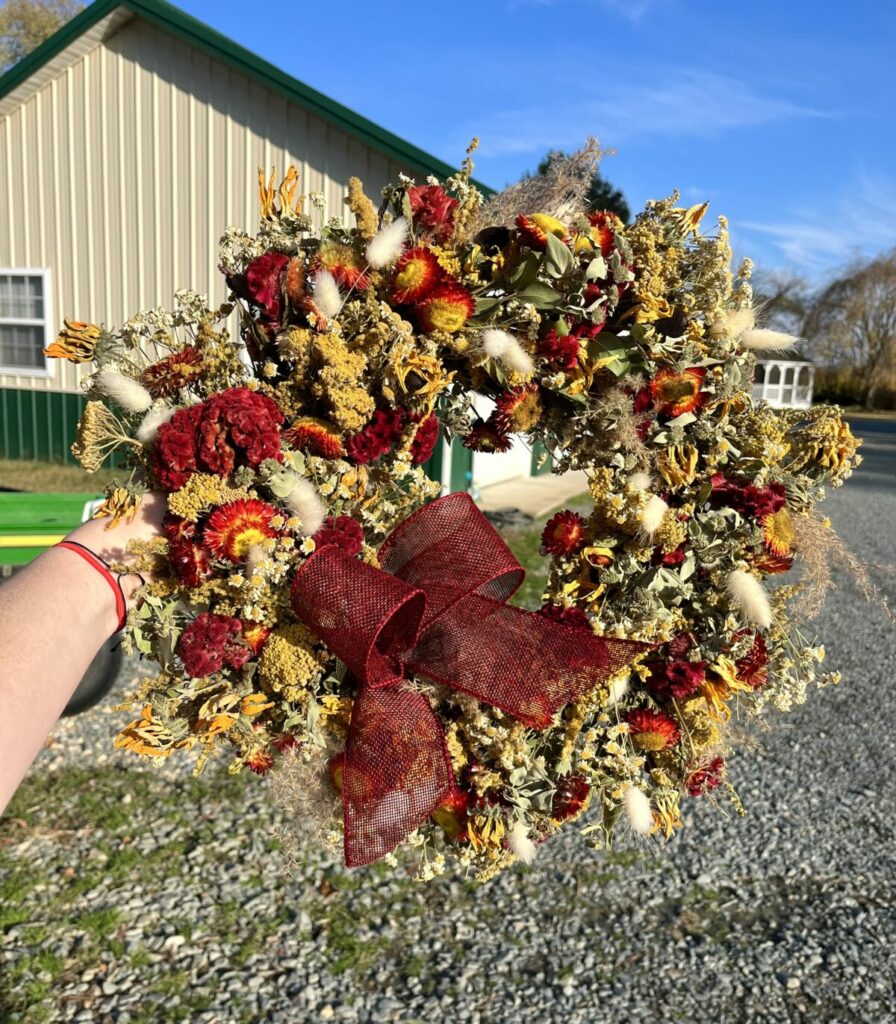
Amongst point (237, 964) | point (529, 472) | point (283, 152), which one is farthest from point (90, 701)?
point (529, 472)

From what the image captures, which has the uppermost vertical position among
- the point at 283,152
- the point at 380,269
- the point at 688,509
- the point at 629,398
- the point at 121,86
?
the point at 121,86

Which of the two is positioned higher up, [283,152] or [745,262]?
[283,152]

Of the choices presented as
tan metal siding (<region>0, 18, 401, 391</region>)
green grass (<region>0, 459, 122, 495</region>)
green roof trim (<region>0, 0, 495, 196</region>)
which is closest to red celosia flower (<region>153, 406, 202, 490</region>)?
green roof trim (<region>0, 0, 495, 196</region>)

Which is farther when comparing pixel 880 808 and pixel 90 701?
pixel 90 701

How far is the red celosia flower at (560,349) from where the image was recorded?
1.58m

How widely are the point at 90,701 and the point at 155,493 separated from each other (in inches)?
135

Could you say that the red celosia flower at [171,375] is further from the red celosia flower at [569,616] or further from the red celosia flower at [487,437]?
the red celosia flower at [569,616]

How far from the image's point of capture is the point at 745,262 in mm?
1669

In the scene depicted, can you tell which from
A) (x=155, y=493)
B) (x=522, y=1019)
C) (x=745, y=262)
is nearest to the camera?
(x=155, y=493)

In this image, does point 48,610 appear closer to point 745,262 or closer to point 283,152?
point 745,262

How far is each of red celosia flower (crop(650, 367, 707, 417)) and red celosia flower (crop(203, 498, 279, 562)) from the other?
2.50 feet

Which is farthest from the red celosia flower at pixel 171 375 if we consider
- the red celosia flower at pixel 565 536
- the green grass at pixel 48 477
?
the green grass at pixel 48 477

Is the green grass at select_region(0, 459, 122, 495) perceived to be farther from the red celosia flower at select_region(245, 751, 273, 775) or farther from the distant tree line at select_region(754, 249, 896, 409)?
the distant tree line at select_region(754, 249, 896, 409)

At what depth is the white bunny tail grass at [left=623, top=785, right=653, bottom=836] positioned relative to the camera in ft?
5.30
